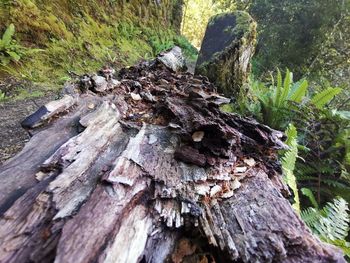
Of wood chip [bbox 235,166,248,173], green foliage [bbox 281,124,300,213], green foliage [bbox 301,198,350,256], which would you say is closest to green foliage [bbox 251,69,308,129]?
green foliage [bbox 281,124,300,213]

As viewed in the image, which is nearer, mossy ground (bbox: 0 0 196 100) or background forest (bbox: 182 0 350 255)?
background forest (bbox: 182 0 350 255)

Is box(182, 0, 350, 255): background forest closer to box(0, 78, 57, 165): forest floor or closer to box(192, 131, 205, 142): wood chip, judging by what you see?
box(192, 131, 205, 142): wood chip

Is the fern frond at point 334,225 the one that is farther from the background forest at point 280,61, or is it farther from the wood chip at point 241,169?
the wood chip at point 241,169

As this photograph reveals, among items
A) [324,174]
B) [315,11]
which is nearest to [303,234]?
[324,174]

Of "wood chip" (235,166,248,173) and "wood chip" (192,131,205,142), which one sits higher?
"wood chip" (192,131,205,142)

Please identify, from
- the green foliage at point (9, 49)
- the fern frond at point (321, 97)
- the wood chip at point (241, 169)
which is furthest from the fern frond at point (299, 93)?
the green foliage at point (9, 49)

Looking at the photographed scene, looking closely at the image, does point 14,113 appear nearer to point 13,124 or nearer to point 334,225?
point 13,124

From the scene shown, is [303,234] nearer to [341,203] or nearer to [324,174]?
[341,203]
